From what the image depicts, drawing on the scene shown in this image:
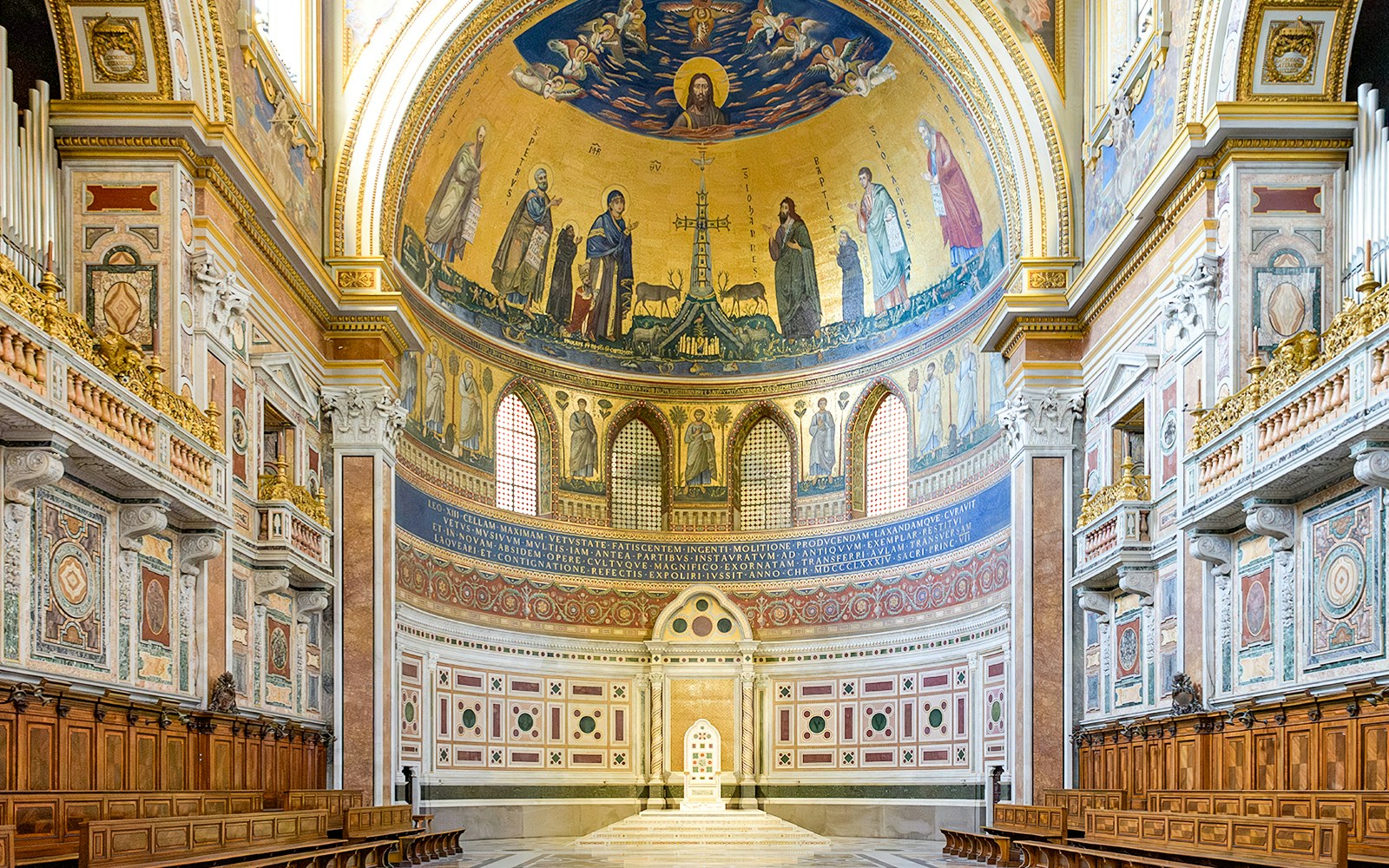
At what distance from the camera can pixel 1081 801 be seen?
79.2 ft

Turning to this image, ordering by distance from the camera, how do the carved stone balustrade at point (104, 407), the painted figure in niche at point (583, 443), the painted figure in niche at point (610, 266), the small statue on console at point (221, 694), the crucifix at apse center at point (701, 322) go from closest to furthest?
the carved stone balustrade at point (104, 407) → the small statue on console at point (221, 694) → the painted figure in niche at point (610, 266) → the painted figure in niche at point (583, 443) → the crucifix at apse center at point (701, 322)

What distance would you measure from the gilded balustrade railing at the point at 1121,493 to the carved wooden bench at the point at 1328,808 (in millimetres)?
6330

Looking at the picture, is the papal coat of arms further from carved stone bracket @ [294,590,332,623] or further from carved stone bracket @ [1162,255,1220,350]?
carved stone bracket @ [294,590,332,623]

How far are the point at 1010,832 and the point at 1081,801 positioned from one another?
1.26 m

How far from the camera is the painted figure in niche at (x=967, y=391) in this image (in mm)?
33281

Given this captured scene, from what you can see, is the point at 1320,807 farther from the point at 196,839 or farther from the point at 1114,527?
the point at 196,839

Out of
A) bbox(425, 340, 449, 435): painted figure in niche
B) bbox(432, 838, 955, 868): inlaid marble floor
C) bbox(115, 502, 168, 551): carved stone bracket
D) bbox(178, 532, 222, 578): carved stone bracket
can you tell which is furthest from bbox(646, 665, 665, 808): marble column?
bbox(115, 502, 168, 551): carved stone bracket

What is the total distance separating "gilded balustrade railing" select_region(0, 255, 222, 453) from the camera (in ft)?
50.2

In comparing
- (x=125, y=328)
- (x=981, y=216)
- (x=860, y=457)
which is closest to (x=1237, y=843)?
(x=125, y=328)

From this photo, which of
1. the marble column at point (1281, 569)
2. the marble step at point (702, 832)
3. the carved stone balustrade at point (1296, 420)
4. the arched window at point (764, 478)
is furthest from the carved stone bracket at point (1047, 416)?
the arched window at point (764, 478)

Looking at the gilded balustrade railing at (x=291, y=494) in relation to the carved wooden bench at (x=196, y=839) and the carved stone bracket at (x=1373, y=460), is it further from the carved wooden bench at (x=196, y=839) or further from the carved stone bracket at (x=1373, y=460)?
the carved stone bracket at (x=1373, y=460)

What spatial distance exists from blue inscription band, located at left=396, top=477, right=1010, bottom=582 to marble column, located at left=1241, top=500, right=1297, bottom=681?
1210cm

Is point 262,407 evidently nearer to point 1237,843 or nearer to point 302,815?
point 302,815

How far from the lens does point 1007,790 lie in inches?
1152
